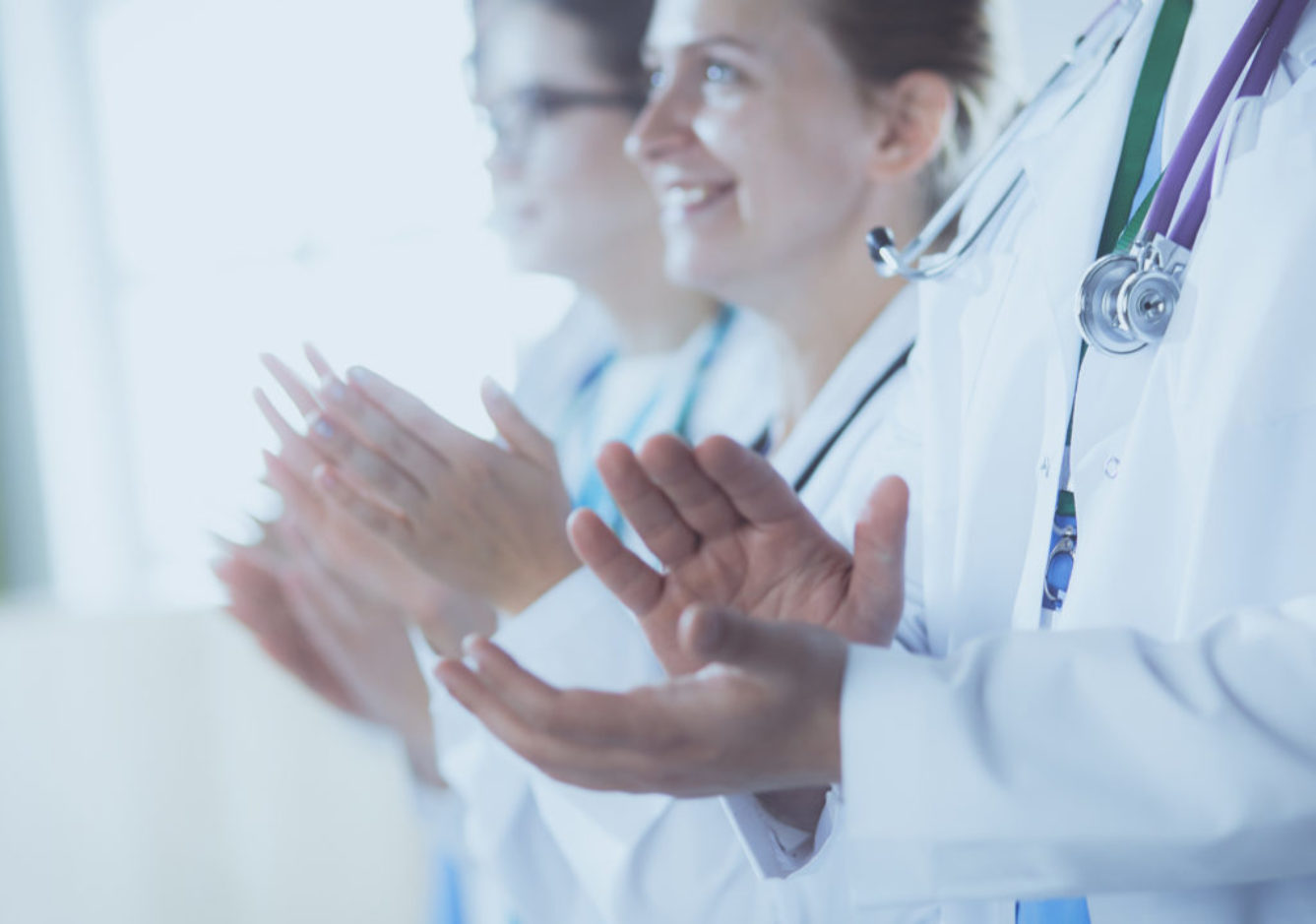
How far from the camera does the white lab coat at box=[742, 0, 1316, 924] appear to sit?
1.33ft

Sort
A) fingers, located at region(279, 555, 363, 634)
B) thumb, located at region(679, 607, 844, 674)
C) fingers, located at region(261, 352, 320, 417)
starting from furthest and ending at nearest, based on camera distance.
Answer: fingers, located at region(279, 555, 363, 634)
fingers, located at region(261, 352, 320, 417)
thumb, located at region(679, 607, 844, 674)

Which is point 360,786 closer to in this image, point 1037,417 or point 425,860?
point 425,860

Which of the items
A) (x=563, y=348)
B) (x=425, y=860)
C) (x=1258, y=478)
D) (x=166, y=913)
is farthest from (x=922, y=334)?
(x=166, y=913)

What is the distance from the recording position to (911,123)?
3.07 feet

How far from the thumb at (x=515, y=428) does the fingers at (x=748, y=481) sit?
0.28 m

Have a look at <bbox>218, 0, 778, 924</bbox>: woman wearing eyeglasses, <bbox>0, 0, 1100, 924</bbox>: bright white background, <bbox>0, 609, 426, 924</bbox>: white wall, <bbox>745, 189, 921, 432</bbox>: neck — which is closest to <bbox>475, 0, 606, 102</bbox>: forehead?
<bbox>218, 0, 778, 924</bbox>: woman wearing eyeglasses

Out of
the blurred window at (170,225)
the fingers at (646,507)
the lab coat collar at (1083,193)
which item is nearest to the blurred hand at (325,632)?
the fingers at (646,507)

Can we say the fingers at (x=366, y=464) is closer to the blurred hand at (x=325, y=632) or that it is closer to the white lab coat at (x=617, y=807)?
the white lab coat at (x=617, y=807)

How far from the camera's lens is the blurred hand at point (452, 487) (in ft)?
2.57

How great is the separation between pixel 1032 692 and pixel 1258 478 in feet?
0.42

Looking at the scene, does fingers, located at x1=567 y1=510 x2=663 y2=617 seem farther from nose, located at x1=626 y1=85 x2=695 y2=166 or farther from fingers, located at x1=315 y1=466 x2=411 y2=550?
nose, located at x1=626 y1=85 x2=695 y2=166

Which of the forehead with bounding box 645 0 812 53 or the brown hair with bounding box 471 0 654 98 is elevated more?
the brown hair with bounding box 471 0 654 98

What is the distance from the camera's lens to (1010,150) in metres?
0.69

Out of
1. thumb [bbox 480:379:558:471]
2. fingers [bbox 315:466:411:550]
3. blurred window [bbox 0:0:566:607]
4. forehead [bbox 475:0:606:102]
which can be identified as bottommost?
fingers [bbox 315:466:411:550]
